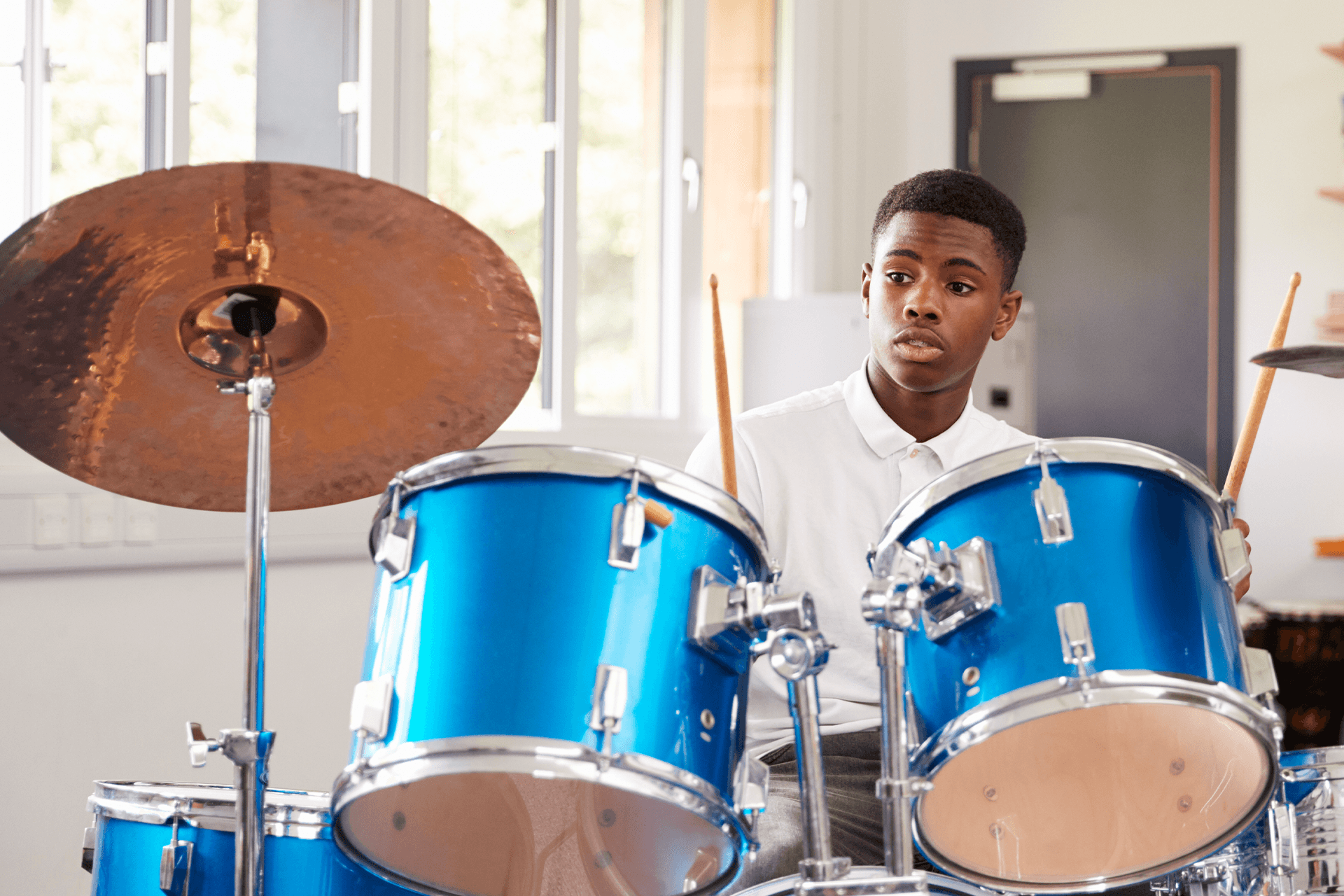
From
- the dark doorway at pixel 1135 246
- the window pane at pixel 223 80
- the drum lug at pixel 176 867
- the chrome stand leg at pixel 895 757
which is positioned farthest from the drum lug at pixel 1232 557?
the dark doorway at pixel 1135 246

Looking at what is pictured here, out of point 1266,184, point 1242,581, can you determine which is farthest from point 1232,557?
point 1266,184

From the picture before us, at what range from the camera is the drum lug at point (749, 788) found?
1000 millimetres

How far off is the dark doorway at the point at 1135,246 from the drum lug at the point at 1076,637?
9.11ft

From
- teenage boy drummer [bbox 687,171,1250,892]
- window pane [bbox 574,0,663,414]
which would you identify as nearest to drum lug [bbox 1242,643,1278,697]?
teenage boy drummer [bbox 687,171,1250,892]

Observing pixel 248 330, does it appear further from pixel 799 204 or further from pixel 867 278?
pixel 799 204

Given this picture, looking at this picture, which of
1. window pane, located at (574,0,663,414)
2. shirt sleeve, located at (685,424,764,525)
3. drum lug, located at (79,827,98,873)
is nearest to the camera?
drum lug, located at (79,827,98,873)

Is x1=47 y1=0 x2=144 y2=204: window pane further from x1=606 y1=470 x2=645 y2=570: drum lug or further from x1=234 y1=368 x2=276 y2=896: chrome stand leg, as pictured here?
x1=606 y1=470 x2=645 y2=570: drum lug

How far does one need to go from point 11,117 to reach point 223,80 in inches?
13.4

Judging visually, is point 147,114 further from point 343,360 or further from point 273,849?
point 273,849

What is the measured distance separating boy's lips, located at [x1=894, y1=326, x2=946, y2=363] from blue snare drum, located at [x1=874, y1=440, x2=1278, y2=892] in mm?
506

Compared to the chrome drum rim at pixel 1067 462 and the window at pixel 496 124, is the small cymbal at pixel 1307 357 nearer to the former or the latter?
the chrome drum rim at pixel 1067 462

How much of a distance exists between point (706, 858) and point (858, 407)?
0.67 metres

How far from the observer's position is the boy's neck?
1.60 m

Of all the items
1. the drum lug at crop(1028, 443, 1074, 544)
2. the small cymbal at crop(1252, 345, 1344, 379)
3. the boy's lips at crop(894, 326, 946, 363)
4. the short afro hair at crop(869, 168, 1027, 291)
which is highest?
the short afro hair at crop(869, 168, 1027, 291)
